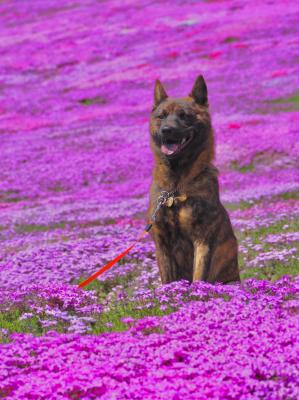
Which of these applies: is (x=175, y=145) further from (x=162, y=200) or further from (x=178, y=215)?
(x=178, y=215)

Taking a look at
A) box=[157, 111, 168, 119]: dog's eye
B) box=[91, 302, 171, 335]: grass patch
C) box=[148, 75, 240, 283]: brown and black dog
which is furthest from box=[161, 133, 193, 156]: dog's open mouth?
box=[91, 302, 171, 335]: grass patch

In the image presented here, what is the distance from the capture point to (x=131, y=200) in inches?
819

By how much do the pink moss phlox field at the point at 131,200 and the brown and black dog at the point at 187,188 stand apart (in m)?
0.46

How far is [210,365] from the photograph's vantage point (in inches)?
230

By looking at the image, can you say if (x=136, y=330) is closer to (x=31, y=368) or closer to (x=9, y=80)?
(x=31, y=368)

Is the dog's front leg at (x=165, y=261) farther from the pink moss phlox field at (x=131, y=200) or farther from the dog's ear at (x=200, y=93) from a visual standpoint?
the dog's ear at (x=200, y=93)

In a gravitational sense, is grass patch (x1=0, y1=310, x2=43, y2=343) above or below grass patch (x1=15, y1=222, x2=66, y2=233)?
above

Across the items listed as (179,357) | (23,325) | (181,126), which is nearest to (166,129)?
(181,126)

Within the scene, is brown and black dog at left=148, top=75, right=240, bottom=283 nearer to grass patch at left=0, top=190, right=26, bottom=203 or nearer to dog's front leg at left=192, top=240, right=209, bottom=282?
dog's front leg at left=192, top=240, right=209, bottom=282

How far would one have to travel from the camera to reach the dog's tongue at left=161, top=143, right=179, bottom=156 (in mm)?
8047

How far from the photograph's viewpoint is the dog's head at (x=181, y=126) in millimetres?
8000

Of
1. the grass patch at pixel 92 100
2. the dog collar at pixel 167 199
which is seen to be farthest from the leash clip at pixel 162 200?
the grass patch at pixel 92 100

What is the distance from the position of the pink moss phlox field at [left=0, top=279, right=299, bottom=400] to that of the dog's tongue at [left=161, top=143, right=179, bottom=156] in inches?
64.2

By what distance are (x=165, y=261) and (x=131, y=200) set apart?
12.4m
